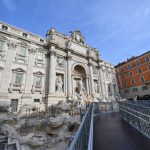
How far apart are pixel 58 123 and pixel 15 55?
11992 millimetres

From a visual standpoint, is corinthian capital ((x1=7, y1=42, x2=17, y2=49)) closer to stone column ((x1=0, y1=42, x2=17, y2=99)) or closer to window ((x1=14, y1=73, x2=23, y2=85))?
stone column ((x1=0, y1=42, x2=17, y2=99))

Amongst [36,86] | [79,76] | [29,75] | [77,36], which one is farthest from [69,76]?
[77,36]

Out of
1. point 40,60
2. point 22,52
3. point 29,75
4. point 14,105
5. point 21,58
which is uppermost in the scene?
point 22,52

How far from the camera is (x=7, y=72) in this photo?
13.8 meters

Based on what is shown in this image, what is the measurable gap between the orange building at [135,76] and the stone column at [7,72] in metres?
32.4

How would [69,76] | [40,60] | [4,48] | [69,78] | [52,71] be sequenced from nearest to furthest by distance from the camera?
[4,48] < [52,71] < [40,60] < [69,78] < [69,76]

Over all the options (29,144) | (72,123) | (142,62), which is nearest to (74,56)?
(72,123)

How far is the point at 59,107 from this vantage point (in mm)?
12930

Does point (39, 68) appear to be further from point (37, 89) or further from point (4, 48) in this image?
point (4, 48)

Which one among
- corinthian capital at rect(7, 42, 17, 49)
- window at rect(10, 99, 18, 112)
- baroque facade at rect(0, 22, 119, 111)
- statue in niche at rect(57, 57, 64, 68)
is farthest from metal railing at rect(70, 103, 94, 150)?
statue in niche at rect(57, 57, 64, 68)

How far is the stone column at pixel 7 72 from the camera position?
42.1 feet

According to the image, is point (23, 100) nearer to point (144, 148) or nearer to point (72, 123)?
point (72, 123)

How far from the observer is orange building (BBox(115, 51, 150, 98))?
95.1 feet

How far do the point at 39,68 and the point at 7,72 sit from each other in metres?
4.64
